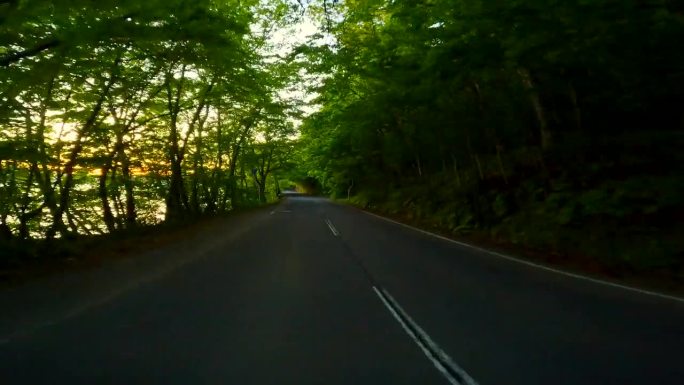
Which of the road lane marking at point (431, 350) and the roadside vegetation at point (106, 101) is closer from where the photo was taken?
the road lane marking at point (431, 350)

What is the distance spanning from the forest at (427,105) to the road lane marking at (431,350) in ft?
17.7

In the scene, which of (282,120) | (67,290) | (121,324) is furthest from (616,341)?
(282,120)

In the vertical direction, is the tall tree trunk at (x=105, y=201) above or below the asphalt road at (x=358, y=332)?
above

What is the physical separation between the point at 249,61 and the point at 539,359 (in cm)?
2072

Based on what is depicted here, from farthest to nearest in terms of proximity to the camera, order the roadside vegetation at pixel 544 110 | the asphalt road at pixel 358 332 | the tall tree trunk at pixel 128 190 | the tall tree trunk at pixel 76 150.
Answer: the tall tree trunk at pixel 128 190, the tall tree trunk at pixel 76 150, the roadside vegetation at pixel 544 110, the asphalt road at pixel 358 332

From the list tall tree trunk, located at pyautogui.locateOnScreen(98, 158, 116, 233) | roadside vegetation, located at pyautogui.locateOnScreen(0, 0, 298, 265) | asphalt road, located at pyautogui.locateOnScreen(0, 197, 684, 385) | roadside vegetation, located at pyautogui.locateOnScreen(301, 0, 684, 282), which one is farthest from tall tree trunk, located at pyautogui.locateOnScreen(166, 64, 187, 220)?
asphalt road, located at pyautogui.locateOnScreen(0, 197, 684, 385)

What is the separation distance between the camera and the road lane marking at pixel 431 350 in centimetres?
499

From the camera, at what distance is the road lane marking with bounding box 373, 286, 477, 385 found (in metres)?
4.99

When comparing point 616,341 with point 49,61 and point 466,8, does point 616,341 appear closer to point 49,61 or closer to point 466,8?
point 466,8

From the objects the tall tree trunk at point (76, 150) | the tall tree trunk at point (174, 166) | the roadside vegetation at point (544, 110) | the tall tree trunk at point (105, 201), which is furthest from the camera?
the tall tree trunk at point (174, 166)

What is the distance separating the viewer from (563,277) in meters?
10.7

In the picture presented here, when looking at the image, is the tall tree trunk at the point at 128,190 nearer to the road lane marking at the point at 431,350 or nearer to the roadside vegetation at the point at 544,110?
the roadside vegetation at the point at 544,110

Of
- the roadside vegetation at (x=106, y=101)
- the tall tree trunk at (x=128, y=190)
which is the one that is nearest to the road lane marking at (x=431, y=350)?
the roadside vegetation at (x=106, y=101)

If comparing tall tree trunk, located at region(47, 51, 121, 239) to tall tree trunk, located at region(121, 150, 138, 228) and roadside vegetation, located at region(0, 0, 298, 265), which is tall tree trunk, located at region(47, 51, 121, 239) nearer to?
roadside vegetation, located at region(0, 0, 298, 265)
